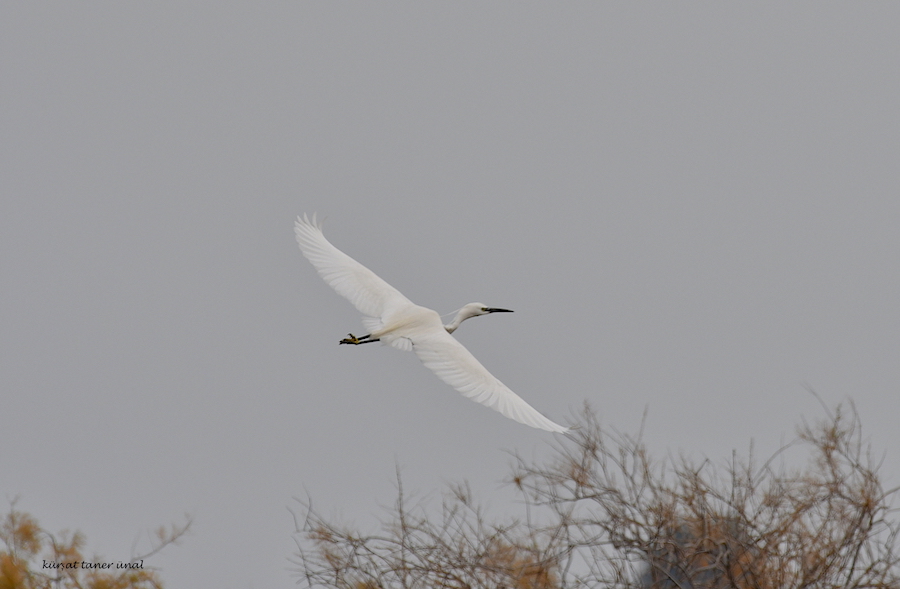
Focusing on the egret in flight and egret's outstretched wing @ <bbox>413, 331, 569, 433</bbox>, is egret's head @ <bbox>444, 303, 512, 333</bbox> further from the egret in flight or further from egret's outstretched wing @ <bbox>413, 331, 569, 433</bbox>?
egret's outstretched wing @ <bbox>413, 331, 569, 433</bbox>

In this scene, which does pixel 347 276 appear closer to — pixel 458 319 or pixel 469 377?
pixel 458 319

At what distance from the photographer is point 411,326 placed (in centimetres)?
1509

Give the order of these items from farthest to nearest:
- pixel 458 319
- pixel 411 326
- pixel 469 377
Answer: pixel 458 319 → pixel 411 326 → pixel 469 377

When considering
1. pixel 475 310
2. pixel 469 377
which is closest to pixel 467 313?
pixel 475 310

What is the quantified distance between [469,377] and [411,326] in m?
1.57

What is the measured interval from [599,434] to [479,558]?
1825 millimetres

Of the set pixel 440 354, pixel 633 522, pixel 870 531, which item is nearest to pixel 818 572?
pixel 870 531

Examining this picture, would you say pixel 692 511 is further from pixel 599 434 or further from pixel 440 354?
pixel 440 354

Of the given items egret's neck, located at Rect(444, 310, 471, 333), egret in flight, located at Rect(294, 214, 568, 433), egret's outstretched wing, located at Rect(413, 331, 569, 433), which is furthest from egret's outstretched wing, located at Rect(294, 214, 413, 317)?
egret's outstretched wing, located at Rect(413, 331, 569, 433)

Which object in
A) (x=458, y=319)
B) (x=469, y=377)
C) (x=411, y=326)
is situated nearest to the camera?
(x=469, y=377)

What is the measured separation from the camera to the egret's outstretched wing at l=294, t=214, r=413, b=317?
16.2m

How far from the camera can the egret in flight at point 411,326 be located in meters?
13.5

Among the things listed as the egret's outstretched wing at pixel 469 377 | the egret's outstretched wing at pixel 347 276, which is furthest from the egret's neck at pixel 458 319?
the egret's outstretched wing at pixel 469 377

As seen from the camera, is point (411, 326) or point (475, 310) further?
point (475, 310)
